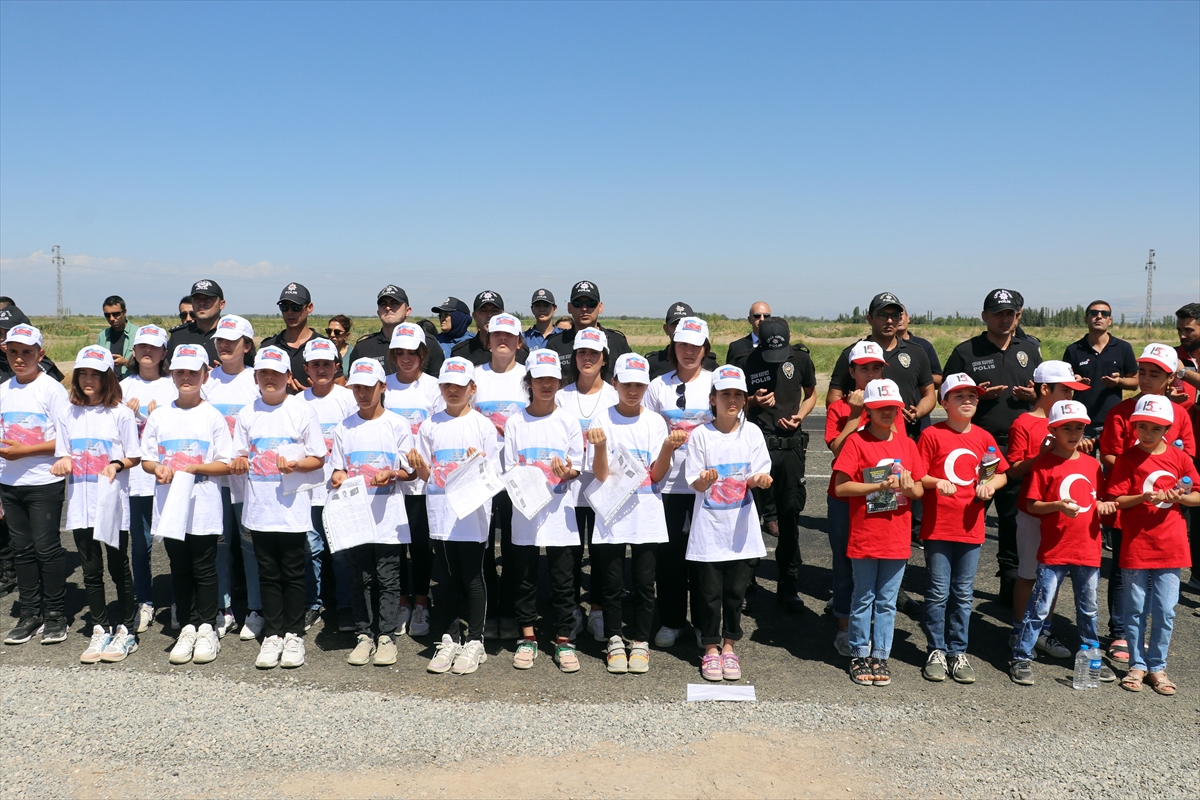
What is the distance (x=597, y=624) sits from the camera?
19.3 feet

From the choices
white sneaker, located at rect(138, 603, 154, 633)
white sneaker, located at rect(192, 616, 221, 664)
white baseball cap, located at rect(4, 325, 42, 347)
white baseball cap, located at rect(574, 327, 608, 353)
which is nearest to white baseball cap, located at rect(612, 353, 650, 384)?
→ white baseball cap, located at rect(574, 327, 608, 353)

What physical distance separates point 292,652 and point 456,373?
2.07 metres

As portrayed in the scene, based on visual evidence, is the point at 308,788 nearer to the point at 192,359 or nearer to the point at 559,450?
the point at 559,450

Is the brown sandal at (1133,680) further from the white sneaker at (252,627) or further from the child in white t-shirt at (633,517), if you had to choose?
the white sneaker at (252,627)

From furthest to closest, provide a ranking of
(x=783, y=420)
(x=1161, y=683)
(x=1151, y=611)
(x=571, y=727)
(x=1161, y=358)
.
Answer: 1. (x=783, y=420)
2. (x=1161, y=358)
3. (x=1151, y=611)
4. (x=1161, y=683)
5. (x=571, y=727)

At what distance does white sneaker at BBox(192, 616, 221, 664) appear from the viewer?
17.7 ft

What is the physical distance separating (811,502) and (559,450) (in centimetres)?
617

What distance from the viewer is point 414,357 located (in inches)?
239

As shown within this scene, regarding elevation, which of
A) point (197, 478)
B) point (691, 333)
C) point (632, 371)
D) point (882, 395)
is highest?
point (691, 333)

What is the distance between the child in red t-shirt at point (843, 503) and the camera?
5.66m

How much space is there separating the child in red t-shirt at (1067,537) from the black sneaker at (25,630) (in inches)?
256

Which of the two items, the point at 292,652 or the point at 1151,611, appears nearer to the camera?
the point at 1151,611

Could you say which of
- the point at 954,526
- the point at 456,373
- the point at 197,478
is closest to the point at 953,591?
the point at 954,526

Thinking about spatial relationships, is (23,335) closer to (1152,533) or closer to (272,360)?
(272,360)
